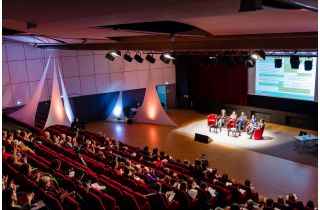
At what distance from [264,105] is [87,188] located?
11.7 m

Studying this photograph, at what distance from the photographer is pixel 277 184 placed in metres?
9.48

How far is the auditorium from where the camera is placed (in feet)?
13.9

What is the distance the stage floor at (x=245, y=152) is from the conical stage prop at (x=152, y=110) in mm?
283

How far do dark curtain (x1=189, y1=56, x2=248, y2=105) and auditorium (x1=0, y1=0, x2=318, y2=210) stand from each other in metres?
0.06

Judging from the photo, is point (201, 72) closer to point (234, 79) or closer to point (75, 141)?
point (234, 79)

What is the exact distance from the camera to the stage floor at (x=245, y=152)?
31.3ft

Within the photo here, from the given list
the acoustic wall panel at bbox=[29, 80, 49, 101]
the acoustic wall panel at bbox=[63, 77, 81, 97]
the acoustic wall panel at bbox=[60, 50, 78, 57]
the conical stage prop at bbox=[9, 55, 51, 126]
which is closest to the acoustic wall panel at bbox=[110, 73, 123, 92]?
the acoustic wall panel at bbox=[63, 77, 81, 97]

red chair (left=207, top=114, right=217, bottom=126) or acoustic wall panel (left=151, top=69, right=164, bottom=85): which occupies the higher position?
acoustic wall panel (left=151, top=69, right=164, bottom=85)

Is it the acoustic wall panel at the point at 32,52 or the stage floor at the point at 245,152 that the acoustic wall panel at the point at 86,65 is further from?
the stage floor at the point at 245,152

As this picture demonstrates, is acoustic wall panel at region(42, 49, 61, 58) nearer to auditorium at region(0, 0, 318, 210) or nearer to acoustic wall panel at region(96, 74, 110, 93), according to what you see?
auditorium at region(0, 0, 318, 210)

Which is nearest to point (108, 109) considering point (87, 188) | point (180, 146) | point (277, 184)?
point (180, 146)

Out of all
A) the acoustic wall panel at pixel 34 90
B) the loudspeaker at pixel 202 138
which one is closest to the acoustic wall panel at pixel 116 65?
the acoustic wall panel at pixel 34 90

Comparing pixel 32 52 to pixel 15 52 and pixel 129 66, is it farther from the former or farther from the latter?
pixel 129 66

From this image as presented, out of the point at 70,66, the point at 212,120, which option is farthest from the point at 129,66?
the point at 212,120
